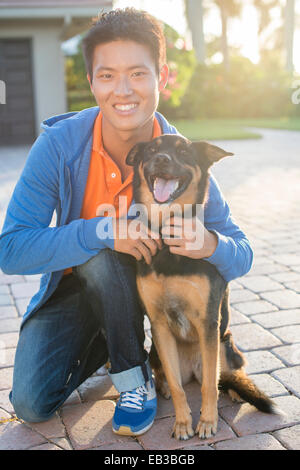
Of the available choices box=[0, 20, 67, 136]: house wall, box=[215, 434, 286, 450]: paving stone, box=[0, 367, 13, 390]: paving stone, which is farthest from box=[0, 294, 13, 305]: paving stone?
box=[0, 20, 67, 136]: house wall

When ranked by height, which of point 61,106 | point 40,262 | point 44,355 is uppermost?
point 61,106

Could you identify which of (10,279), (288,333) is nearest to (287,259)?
(288,333)

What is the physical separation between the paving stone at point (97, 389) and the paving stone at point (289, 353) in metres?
0.99

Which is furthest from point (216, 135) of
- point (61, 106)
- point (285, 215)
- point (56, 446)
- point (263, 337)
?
point (56, 446)

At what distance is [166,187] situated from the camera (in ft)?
8.15

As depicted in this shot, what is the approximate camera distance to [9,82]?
15.1 metres

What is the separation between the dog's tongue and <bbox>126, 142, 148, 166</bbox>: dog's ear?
195 mm

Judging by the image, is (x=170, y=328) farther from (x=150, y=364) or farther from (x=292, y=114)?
(x=292, y=114)

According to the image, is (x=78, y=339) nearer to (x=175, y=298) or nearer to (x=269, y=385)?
(x=175, y=298)


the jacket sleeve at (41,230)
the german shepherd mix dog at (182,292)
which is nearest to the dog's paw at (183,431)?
the german shepherd mix dog at (182,292)

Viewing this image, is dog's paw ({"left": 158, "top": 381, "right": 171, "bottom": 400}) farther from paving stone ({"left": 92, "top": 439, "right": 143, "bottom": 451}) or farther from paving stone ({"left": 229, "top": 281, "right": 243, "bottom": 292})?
paving stone ({"left": 229, "top": 281, "right": 243, "bottom": 292})

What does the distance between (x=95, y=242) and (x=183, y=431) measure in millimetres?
947
